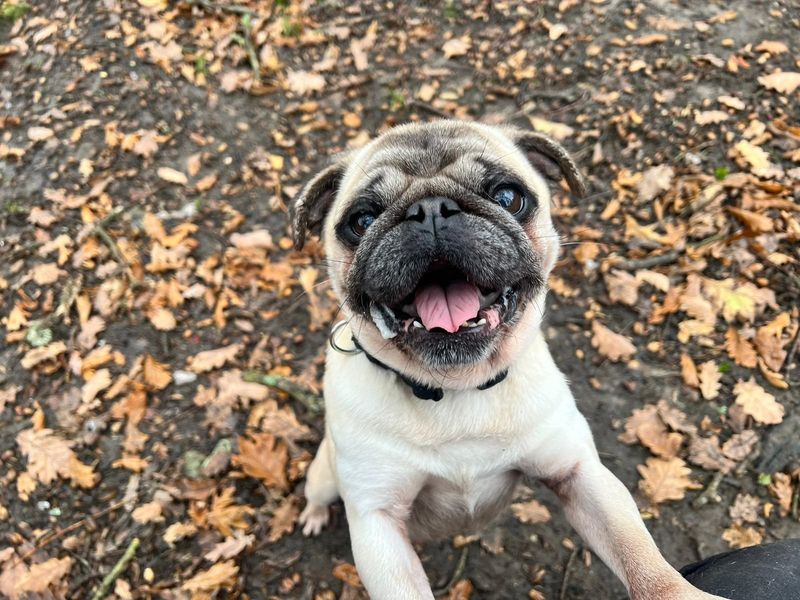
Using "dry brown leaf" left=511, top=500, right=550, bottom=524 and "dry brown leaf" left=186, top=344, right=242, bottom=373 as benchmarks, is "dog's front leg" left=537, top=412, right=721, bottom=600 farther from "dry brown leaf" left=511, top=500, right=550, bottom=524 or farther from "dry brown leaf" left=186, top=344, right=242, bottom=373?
"dry brown leaf" left=186, top=344, right=242, bottom=373

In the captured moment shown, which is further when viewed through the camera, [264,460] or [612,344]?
[612,344]

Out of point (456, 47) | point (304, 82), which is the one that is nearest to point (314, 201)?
point (304, 82)

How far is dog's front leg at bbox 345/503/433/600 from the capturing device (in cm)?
258

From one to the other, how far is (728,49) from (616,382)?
3.65m

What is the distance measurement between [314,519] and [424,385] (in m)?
1.75

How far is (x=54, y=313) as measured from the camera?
495cm

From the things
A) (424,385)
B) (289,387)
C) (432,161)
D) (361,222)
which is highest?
(432,161)

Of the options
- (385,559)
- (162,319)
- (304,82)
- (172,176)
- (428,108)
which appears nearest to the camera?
(385,559)

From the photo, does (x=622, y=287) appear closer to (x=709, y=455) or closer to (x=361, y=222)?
(x=709, y=455)

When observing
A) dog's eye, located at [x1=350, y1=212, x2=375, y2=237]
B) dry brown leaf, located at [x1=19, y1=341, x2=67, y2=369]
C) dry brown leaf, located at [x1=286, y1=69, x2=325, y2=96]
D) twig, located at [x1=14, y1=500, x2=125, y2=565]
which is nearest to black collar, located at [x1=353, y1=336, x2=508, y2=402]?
dog's eye, located at [x1=350, y1=212, x2=375, y2=237]

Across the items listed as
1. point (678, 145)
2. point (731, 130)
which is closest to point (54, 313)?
point (678, 145)

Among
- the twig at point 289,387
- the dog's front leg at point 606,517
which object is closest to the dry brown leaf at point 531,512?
the dog's front leg at point 606,517

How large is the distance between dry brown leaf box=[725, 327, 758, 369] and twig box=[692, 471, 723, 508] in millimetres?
868

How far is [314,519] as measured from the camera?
12.8 feet
